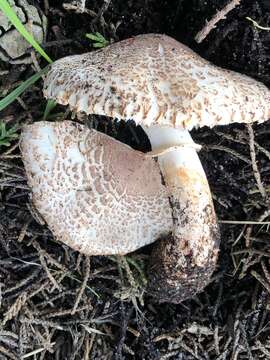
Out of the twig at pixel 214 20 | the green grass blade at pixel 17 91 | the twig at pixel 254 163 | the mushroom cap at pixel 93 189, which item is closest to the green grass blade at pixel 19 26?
the green grass blade at pixel 17 91

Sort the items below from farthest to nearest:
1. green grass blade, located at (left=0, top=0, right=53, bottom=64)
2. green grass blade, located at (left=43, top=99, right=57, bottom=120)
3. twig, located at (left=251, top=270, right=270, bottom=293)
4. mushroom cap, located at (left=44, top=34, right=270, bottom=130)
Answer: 1. twig, located at (left=251, top=270, right=270, bottom=293)
2. green grass blade, located at (left=43, top=99, right=57, bottom=120)
3. green grass blade, located at (left=0, top=0, right=53, bottom=64)
4. mushroom cap, located at (left=44, top=34, right=270, bottom=130)

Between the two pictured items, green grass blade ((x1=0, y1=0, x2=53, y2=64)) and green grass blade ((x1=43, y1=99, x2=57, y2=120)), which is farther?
green grass blade ((x1=43, y1=99, x2=57, y2=120))

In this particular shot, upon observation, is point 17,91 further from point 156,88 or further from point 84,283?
point 84,283

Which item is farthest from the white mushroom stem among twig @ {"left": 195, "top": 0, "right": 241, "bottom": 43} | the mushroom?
twig @ {"left": 195, "top": 0, "right": 241, "bottom": 43}

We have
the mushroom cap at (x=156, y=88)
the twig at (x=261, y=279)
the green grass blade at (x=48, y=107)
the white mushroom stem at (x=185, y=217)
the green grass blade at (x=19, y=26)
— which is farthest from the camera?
the twig at (x=261, y=279)

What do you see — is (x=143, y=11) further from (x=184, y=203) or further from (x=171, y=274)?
(x=171, y=274)

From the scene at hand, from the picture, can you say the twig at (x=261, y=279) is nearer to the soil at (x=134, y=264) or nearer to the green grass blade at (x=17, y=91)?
the soil at (x=134, y=264)

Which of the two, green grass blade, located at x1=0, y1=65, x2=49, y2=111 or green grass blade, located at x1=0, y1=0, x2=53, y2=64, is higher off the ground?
green grass blade, located at x1=0, y1=0, x2=53, y2=64

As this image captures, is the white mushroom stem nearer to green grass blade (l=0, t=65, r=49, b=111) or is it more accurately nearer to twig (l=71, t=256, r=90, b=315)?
twig (l=71, t=256, r=90, b=315)
